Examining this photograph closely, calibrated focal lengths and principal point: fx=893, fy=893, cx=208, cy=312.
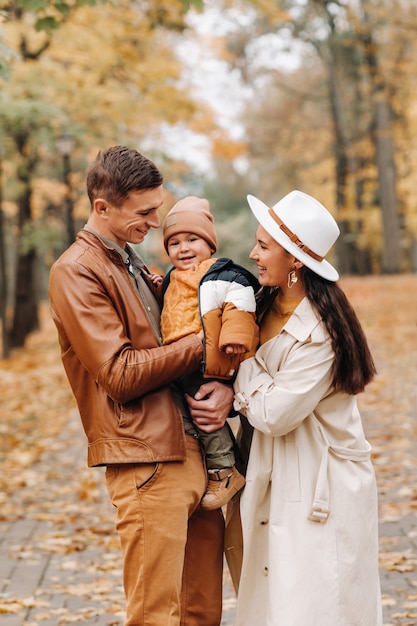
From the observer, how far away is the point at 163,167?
17984mm

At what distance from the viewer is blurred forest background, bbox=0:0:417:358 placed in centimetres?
1523

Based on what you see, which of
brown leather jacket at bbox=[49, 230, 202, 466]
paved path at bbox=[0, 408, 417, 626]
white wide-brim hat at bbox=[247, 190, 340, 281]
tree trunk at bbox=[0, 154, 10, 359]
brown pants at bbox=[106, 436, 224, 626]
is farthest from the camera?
tree trunk at bbox=[0, 154, 10, 359]

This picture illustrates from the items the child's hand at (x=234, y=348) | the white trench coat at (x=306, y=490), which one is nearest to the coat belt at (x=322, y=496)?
the white trench coat at (x=306, y=490)

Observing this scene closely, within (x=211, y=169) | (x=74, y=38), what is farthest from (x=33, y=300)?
(x=211, y=169)

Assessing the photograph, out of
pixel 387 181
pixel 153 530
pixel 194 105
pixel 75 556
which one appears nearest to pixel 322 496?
pixel 153 530

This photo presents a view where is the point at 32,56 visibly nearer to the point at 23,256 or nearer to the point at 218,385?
the point at 23,256

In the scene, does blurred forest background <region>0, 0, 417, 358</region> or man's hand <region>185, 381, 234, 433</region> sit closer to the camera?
man's hand <region>185, 381, 234, 433</region>

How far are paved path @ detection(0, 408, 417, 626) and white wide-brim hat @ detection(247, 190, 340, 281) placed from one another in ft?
7.62

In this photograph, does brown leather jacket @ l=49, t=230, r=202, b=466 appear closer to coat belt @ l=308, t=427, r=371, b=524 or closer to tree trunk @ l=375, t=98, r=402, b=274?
coat belt @ l=308, t=427, r=371, b=524

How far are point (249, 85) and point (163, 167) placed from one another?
42.2 feet

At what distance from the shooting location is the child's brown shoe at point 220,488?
3418 mm

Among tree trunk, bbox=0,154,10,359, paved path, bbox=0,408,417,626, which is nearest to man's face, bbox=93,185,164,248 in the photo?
paved path, bbox=0,408,417,626

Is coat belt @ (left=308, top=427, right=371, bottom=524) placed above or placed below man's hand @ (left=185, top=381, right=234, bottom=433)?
below

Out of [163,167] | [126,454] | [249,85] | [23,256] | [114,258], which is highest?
[249,85]
